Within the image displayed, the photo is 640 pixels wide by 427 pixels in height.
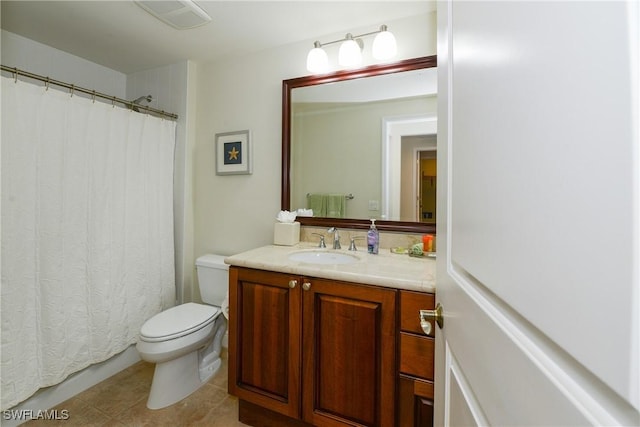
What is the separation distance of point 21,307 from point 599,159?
2.18 meters

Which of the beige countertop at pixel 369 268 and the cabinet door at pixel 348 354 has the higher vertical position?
the beige countertop at pixel 369 268

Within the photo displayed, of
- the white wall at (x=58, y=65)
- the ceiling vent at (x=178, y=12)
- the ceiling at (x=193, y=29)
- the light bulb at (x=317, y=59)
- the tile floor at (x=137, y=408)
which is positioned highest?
the ceiling at (x=193, y=29)

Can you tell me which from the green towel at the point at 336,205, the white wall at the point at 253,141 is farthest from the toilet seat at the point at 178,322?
the green towel at the point at 336,205

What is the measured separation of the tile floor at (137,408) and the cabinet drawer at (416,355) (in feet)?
3.43

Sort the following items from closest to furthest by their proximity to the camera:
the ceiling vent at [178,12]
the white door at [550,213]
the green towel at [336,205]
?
the white door at [550,213]
the ceiling vent at [178,12]
the green towel at [336,205]

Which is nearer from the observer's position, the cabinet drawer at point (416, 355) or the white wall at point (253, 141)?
the cabinet drawer at point (416, 355)

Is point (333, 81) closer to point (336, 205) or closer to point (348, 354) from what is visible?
point (336, 205)

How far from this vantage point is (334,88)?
1786mm

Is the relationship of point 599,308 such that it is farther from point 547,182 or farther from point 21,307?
point 21,307

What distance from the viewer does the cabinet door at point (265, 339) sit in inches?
49.6

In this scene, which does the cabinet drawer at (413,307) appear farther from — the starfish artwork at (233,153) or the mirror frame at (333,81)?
the starfish artwork at (233,153)

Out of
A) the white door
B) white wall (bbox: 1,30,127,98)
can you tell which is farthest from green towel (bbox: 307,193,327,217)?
white wall (bbox: 1,30,127,98)

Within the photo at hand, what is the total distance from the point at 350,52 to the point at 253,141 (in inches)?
34.9

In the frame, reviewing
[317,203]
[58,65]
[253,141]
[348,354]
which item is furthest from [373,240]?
[58,65]
